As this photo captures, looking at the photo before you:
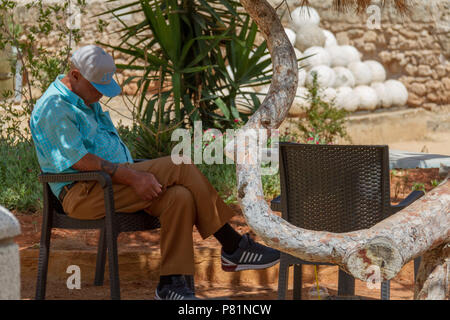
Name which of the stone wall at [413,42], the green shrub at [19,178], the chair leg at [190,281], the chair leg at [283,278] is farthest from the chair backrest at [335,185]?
the stone wall at [413,42]

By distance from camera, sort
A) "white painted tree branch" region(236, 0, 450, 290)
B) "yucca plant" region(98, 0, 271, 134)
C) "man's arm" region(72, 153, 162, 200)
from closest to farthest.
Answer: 1. "white painted tree branch" region(236, 0, 450, 290)
2. "man's arm" region(72, 153, 162, 200)
3. "yucca plant" region(98, 0, 271, 134)

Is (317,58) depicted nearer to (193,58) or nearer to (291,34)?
(291,34)

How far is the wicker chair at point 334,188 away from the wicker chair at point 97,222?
0.66m

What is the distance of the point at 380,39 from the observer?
34.7ft

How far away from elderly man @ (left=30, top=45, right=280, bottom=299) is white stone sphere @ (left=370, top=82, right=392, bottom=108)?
7350 mm

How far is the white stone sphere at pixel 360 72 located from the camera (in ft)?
33.5

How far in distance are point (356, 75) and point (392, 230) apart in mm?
8607

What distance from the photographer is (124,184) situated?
10.0 feet

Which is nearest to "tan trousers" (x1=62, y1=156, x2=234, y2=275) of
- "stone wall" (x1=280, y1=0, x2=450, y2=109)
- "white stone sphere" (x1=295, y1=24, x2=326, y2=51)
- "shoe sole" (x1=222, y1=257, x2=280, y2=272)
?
"shoe sole" (x1=222, y1=257, x2=280, y2=272)

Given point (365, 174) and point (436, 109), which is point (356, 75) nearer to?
point (436, 109)

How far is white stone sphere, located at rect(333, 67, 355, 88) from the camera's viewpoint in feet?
32.6

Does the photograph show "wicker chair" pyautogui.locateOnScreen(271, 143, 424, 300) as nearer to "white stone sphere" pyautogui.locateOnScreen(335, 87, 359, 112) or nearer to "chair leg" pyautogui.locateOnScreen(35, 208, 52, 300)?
"chair leg" pyautogui.locateOnScreen(35, 208, 52, 300)

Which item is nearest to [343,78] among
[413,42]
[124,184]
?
[413,42]
